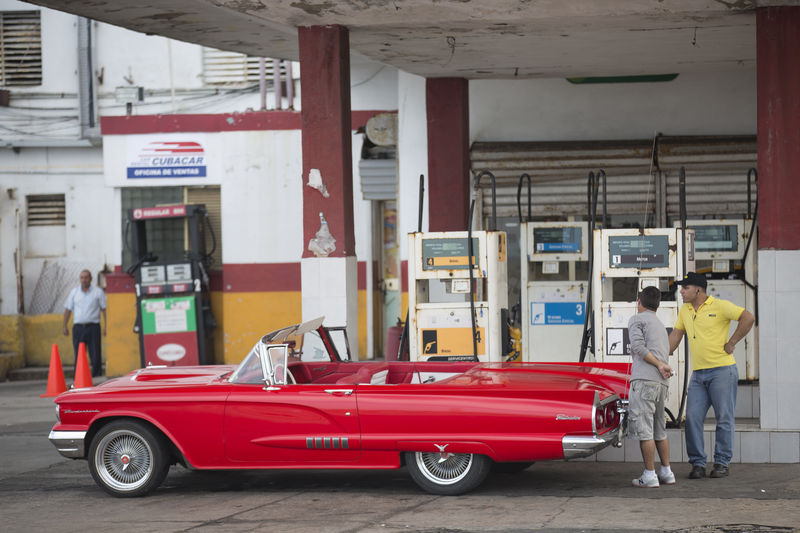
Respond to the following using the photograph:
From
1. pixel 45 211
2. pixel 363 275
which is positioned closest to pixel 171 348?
pixel 363 275

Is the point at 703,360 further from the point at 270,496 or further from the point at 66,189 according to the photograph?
the point at 66,189

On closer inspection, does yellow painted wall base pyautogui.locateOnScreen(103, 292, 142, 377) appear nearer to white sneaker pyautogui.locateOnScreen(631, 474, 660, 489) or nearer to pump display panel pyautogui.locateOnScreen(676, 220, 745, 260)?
pump display panel pyautogui.locateOnScreen(676, 220, 745, 260)

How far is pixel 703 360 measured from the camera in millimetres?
8914

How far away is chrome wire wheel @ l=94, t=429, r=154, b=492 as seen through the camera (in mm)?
8641

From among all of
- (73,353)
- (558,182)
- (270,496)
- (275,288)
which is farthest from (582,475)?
(73,353)

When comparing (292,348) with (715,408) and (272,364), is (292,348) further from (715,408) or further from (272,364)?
(715,408)

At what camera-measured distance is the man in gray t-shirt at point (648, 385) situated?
8438 millimetres

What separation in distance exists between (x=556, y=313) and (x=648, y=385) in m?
5.15

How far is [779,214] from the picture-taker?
9.80 meters

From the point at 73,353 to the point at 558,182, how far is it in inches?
335

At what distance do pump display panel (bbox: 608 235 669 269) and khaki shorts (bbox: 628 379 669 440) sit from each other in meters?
1.92

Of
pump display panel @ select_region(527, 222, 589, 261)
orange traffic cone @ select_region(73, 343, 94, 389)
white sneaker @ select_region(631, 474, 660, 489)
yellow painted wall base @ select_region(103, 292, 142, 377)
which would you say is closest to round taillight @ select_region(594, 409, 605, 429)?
white sneaker @ select_region(631, 474, 660, 489)

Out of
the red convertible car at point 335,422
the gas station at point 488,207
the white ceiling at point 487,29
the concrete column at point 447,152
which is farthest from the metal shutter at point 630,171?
the red convertible car at point 335,422

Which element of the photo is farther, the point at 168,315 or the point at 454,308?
the point at 168,315
